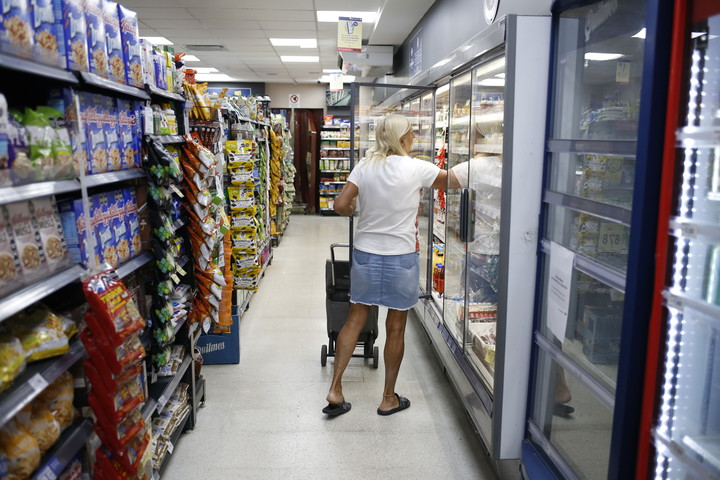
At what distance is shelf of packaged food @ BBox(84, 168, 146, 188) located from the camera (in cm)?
199

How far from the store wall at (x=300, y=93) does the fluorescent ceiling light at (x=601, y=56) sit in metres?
14.5

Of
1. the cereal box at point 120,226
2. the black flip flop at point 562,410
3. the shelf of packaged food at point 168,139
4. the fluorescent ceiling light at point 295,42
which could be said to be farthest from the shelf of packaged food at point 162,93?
the fluorescent ceiling light at point 295,42

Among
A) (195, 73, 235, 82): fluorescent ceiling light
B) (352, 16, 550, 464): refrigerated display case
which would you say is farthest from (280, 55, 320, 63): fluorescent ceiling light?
(352, 16, 550, 464): refrigerated display case

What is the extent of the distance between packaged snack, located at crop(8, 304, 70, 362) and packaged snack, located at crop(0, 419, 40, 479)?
0.20m

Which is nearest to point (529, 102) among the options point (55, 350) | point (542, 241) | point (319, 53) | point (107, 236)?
point (542, 241)

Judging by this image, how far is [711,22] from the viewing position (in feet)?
4.51

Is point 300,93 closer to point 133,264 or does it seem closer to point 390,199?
point 390,199

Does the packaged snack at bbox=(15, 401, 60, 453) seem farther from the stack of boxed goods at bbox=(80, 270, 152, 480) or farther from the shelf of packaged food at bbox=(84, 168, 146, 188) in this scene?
the shelf of packaged food at bbox=(84, 168, 146, 188)

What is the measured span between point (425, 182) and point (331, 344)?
1563mm

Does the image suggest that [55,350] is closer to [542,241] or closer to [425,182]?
[542,241]

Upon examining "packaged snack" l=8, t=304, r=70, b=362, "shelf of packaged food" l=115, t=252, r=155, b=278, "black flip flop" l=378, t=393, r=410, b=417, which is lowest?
"black flip flop" l=378, t=393, r=410, b=417

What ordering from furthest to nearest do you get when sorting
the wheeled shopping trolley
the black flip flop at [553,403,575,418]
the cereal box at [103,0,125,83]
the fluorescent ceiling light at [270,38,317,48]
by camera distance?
the fluorescent ceiling light at [270,38,317,48] < the wheeled shopping trolley < the black flip flop at [553,403,575,418] < the cereal box at [103,0,125,83]

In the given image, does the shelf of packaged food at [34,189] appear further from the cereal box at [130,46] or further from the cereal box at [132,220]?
the cereal box at [130,46]

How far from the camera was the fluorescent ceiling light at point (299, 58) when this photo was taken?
11727mm
